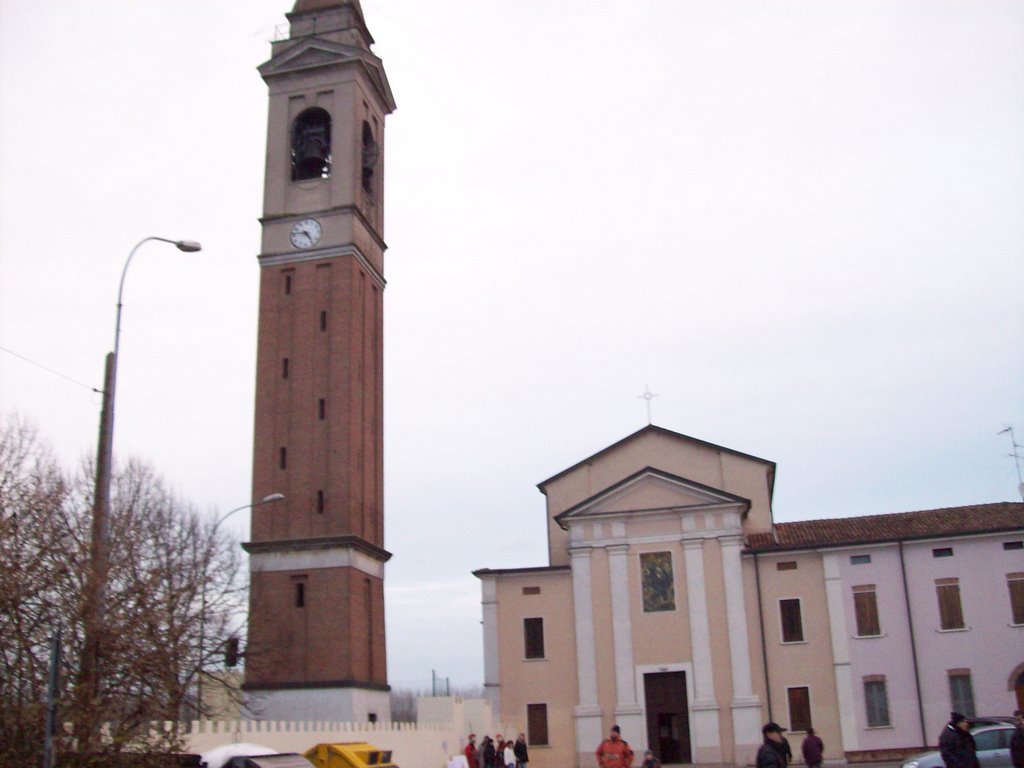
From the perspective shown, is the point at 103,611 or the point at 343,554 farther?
the point at 343,554

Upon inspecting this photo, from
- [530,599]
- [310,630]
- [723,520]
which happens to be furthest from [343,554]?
[723,520]

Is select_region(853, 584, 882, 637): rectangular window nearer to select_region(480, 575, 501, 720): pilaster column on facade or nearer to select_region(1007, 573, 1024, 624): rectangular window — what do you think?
select_region(1007, 573, 1024, 624): rectangular window

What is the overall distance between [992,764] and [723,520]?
18.1 m

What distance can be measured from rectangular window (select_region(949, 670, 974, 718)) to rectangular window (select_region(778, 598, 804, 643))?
15.9 ft

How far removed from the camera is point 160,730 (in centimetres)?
1377

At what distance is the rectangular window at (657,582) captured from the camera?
3822 centimetres

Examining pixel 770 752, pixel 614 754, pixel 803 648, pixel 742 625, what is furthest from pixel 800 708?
pixel 770 752

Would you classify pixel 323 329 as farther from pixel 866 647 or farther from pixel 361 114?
pixel 866 647

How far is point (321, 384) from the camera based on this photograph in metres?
39.0

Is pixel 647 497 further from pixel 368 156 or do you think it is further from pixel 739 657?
pixel 368 156

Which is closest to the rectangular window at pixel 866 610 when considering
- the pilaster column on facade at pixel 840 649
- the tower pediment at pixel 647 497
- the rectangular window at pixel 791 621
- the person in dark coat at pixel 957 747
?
the pilaster column on facade at pixel 840 649

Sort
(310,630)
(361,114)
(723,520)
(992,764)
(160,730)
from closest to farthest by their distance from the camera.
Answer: (160,730), (992,764), (310,630), (723,520), (361,114)

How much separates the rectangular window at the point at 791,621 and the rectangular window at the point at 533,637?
8438mm

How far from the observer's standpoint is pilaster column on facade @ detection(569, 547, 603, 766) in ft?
122
